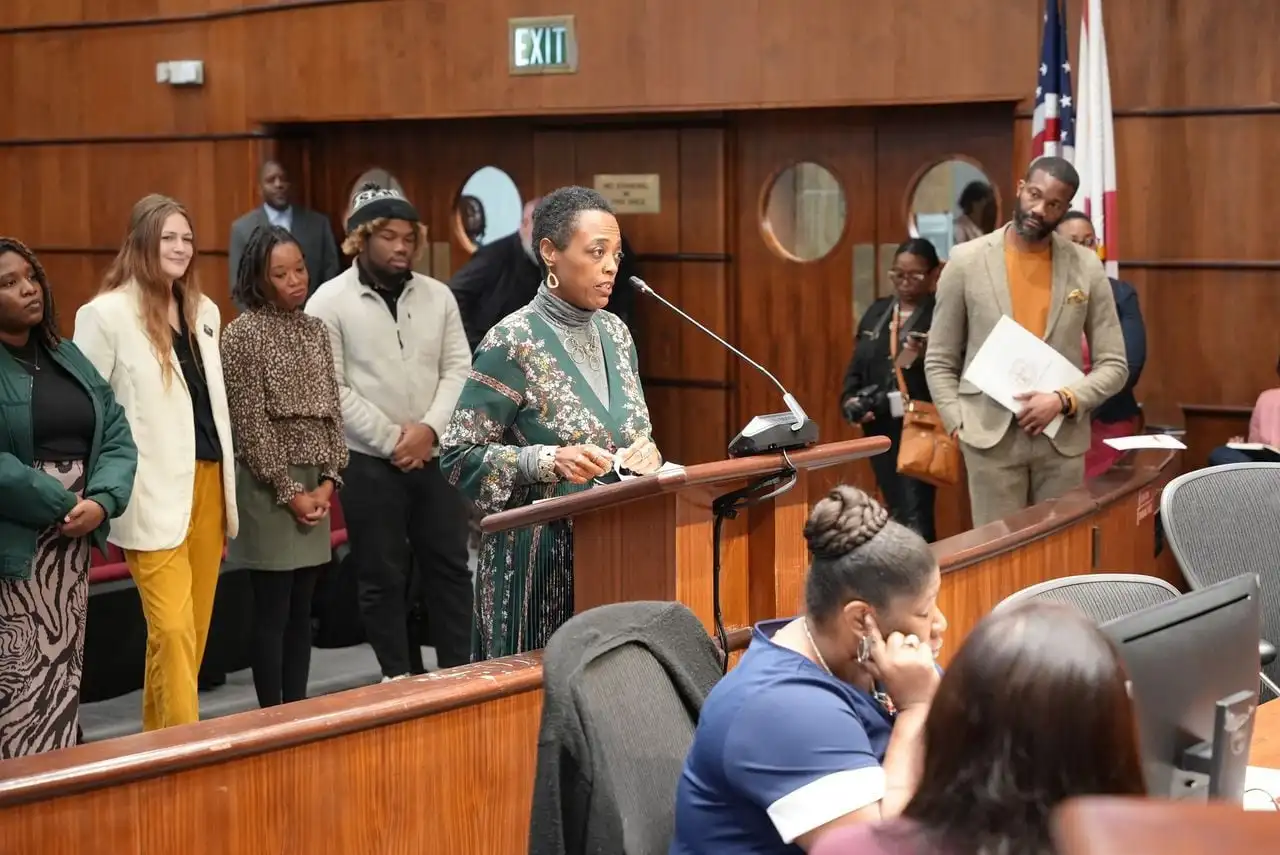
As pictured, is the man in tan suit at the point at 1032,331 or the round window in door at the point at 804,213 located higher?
the round window in door at the point at 804,213

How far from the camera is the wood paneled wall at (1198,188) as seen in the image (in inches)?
236

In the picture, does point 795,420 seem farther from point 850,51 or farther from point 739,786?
point 850,51

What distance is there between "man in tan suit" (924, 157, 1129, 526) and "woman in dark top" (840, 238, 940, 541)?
1.14 meters

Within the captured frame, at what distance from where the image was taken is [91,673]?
5188mm

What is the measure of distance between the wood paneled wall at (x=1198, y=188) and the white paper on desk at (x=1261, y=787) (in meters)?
3.85

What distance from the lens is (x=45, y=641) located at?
3.81 meters

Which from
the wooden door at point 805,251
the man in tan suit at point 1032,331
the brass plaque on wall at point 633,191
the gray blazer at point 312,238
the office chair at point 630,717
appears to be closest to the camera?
the office chair at point 630,717

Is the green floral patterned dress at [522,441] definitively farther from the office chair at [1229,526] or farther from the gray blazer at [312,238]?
the gray blazer at [312,238]

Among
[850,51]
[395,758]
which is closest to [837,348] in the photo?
[850,51]

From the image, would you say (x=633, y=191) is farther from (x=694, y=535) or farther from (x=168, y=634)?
(x=694, y=535)

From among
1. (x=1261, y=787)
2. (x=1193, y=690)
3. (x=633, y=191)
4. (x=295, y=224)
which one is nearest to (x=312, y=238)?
(x=295, y=224)

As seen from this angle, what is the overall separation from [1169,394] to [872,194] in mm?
1543

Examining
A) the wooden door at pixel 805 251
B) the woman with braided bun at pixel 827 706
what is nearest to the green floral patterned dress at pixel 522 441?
the woman with braided bun at pixel 827 706

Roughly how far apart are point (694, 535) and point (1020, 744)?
1.41 metres
